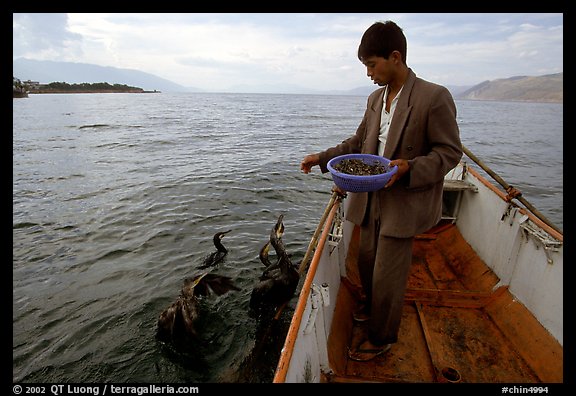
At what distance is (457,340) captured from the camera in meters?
3.54

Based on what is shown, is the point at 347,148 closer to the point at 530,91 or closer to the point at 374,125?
the point at 374,125

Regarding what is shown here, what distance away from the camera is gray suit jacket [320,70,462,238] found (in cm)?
228

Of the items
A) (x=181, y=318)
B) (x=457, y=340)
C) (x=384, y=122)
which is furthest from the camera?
(x=181, y=318)

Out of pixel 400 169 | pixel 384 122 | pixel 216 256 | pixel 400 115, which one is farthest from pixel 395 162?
pixel 216 256

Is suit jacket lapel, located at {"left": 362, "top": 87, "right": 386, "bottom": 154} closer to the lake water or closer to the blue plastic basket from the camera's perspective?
the blue plastic basket

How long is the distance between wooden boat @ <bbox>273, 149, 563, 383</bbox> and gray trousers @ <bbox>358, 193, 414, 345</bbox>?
42cm

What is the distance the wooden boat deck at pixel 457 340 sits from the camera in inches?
122

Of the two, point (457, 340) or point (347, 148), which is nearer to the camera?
point (347, 148)

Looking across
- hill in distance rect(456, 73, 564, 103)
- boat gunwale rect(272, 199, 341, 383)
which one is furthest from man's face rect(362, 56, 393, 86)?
hill in distance rect(456, 73, 564, 103)

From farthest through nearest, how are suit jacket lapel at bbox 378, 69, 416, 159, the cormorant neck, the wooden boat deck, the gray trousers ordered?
the cormorant neck, the wooden boat deck, the gray trousers, suit jacket lapel at bbox 378, 69, 416, 159

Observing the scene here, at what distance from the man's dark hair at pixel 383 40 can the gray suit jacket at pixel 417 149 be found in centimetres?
29

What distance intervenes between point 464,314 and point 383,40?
3334 millimetres

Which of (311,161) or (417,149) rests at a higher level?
(417,149)

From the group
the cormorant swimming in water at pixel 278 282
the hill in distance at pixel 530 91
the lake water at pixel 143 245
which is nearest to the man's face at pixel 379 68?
the cormorant swimming in water at pixel 278 282
